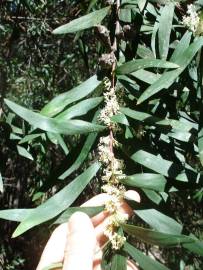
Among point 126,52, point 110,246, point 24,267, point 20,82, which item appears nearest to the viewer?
point 110,246

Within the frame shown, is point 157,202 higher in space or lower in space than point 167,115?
lower

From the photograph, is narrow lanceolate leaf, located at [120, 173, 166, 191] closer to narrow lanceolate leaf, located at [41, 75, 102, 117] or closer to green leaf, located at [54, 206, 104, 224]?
green leaf, located at [54, 206, 104, 224]

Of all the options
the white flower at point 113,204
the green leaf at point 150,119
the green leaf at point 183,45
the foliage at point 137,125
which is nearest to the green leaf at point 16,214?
the foliage at point 137,125

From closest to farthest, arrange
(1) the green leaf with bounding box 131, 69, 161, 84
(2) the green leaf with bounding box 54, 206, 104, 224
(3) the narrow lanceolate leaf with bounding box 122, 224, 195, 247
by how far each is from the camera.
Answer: (3) the narrow lanceolate leaf with bounding box 122, 224, 195, 247, (2) the green leaf with bounding box 54, 206, 104, 224, (1) the green leaf with bounding box 131, 69, 161, 84

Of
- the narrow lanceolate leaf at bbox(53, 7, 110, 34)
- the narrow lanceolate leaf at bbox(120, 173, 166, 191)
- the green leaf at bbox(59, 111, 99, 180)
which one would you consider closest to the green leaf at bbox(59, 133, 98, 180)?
the green leaf at bbox(59, 111, 99, 180)

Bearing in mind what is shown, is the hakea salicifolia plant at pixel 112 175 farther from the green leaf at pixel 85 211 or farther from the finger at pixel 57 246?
the finger at pixel 57 246

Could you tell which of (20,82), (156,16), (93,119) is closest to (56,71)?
(20,82)

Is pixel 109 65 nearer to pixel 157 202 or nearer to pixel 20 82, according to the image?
pixel 157 202

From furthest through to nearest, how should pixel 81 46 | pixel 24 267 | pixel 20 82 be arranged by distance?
pixel 24 267 → pixel 20 82 → pixel 81 46
